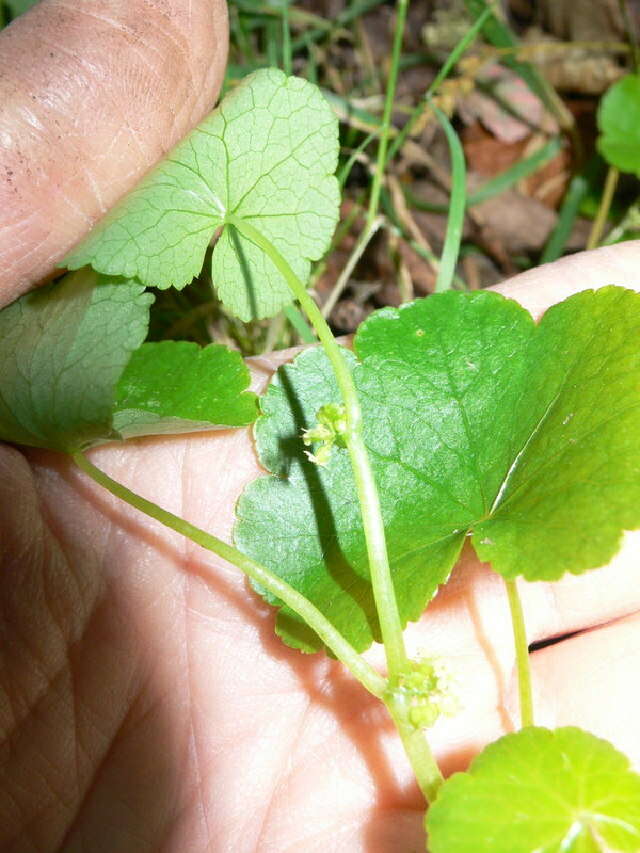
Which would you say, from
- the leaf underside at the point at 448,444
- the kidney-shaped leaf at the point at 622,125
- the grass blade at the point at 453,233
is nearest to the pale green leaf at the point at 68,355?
the leaf underside at the point at 448,444

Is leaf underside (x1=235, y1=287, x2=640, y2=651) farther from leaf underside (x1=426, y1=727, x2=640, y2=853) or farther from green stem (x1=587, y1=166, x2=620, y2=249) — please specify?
green stem (x1=587, y1=166, x2=620, y2=249)

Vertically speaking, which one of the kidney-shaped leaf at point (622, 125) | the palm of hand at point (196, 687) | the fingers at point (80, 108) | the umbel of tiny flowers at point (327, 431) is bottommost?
the palm of hand at point (196, 687)

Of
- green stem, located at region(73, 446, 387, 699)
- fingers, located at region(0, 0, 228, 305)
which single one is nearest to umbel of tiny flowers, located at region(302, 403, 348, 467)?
green stem, located at region(73, 446, 387, 699)

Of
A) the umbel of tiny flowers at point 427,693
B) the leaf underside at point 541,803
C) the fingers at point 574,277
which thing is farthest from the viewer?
the fingers at point 574,277

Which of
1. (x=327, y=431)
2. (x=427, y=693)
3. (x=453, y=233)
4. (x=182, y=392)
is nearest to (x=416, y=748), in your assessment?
(x=427, y=693)

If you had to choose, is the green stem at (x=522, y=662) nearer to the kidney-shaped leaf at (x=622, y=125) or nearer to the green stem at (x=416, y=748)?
the green stem at (x=416, y=748)

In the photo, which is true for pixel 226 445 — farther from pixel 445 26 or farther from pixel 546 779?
pixel 445 26

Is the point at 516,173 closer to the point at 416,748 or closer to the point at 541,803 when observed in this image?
the point at 416,748
